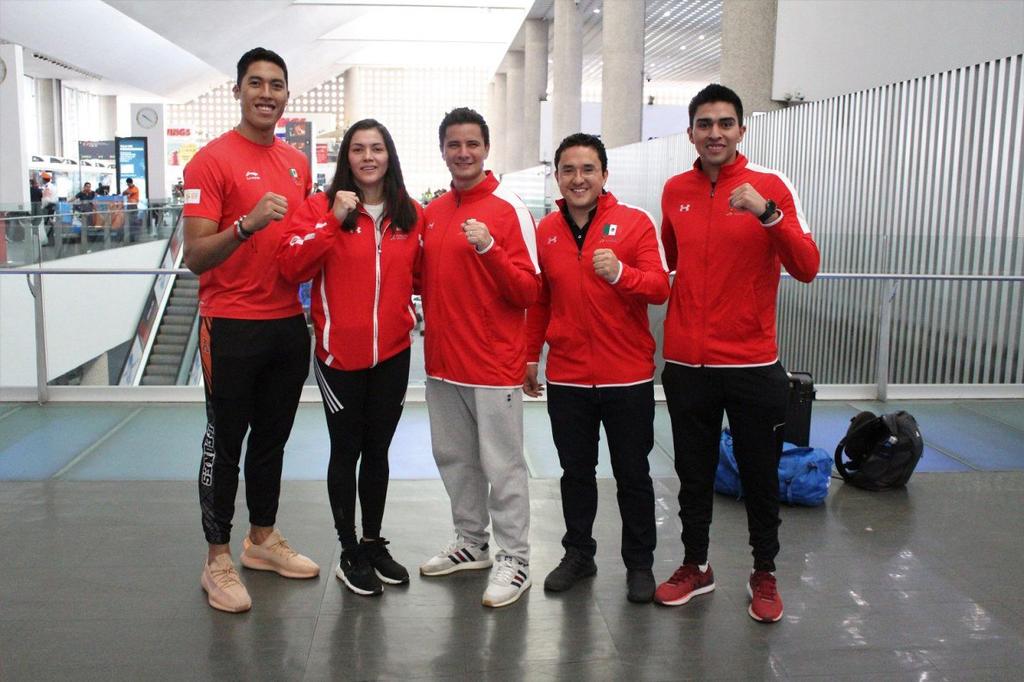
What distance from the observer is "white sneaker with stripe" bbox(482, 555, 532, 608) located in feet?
12.0

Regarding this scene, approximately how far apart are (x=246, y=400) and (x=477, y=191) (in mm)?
1153

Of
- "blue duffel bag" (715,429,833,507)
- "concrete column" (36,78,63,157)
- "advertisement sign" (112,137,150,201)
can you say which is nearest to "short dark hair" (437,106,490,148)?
"blue duffel bag" (715,429,833,507)

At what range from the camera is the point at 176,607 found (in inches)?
143

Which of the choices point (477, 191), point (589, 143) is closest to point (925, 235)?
point (589, 143)

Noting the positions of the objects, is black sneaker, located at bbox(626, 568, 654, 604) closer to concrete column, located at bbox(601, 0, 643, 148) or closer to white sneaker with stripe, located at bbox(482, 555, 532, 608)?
white sneaker with stripe, located at bbox(482, 555, 532, 608)

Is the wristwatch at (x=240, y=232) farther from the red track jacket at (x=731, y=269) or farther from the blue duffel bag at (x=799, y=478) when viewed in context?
the blue duffel bag at (x=799, y=478)

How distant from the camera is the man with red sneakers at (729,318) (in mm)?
3451

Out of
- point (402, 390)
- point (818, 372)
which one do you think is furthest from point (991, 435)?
point (402, 390)

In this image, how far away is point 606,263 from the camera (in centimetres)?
333

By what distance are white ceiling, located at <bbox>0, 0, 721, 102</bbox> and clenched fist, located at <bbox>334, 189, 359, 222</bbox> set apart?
23.6m

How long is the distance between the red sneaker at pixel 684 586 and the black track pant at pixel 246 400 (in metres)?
1.57

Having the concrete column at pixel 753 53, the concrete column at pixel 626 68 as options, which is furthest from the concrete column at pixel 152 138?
the concrete column at pixel 753 53

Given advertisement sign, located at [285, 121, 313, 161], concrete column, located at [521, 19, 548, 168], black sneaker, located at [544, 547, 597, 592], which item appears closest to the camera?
black sneaker, located at [544, 547, 597, 592]

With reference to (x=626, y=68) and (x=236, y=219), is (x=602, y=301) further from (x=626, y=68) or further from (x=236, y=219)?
(x=626, y=68)
